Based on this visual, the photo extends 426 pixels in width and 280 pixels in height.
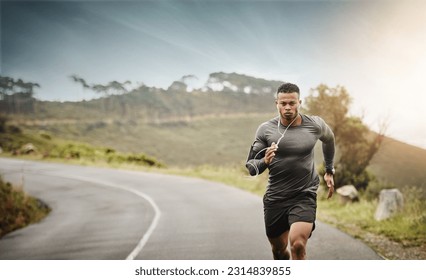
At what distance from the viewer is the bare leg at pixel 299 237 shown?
4.71 m

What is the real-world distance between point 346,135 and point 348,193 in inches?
41.2

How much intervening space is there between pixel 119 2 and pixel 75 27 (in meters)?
0.81

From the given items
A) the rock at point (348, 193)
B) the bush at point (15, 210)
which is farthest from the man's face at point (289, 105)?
the bush at point (15, 210)

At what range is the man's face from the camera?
16.3 feet

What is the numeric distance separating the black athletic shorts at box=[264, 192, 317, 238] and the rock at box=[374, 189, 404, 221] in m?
3.38

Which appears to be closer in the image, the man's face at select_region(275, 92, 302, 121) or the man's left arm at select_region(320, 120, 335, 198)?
the man's face at select_region(275, 92, 302, 121)

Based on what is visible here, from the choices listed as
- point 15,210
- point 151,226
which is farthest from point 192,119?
point 15,210

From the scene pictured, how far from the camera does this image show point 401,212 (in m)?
7.85

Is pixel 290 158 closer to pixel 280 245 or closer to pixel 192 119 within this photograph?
pixel 280 245

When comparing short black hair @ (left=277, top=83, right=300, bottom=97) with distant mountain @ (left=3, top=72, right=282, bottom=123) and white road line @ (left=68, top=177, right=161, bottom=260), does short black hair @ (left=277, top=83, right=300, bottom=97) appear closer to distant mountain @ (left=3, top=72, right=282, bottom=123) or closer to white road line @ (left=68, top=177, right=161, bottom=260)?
distant mountain @ (left=3, top=72, right=282, bottom=123)

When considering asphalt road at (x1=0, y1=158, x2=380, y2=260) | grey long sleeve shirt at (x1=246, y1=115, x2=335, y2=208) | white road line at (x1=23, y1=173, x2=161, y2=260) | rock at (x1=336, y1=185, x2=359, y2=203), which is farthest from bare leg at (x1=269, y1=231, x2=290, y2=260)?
Answer: rock at (x1=336, y1=185, x2=359, y2=203)

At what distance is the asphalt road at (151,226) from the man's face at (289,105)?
2730 millimetres

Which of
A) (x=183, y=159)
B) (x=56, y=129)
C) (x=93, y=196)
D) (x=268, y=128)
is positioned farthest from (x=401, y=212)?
(x=93, y=196)

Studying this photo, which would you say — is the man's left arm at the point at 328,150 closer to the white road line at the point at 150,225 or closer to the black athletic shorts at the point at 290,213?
the black athletic shorts at the point at 290,213
